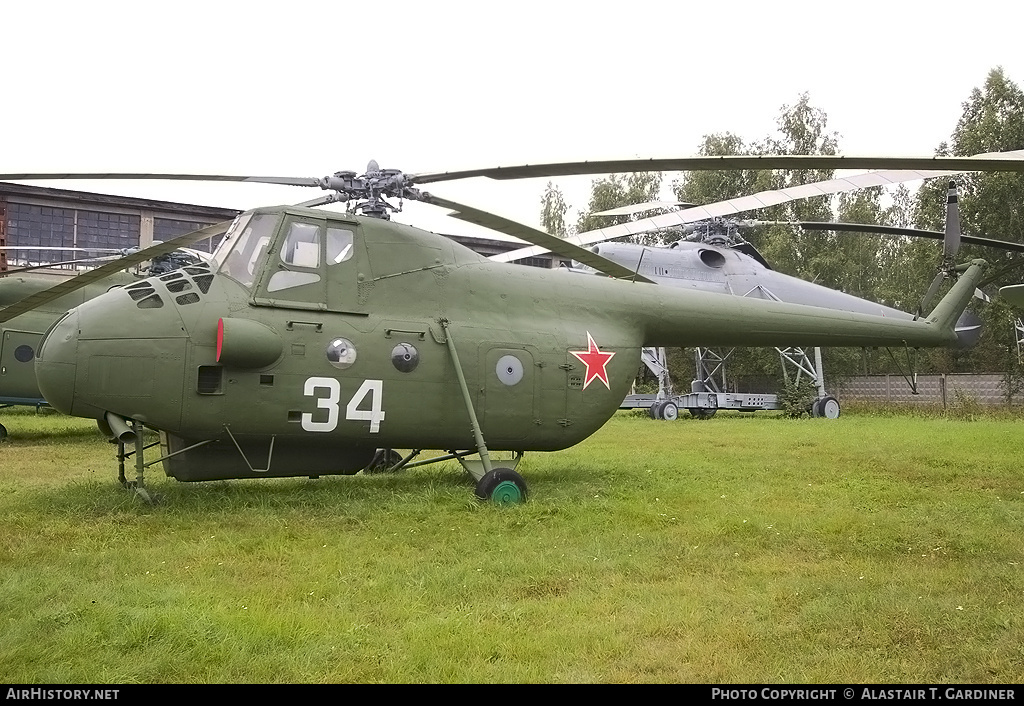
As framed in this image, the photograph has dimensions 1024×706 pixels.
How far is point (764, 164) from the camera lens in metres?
6.29

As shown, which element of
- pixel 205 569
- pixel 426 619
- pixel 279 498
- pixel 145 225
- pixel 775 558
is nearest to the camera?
pixel 426 619

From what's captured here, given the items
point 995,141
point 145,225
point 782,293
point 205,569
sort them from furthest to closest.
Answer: point 145,225, point 995,141, point 782,293, point 205,569

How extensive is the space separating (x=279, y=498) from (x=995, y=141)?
3125 centimetres

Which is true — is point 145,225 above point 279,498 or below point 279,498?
above

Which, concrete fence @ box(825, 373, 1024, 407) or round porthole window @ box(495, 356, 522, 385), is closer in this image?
round porthole window @ box(495, 356, 522, 385)

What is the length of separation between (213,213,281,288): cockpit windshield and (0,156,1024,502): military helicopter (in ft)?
0.07

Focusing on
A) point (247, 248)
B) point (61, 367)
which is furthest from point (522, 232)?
point (61, 367)

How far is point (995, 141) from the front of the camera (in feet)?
96.5

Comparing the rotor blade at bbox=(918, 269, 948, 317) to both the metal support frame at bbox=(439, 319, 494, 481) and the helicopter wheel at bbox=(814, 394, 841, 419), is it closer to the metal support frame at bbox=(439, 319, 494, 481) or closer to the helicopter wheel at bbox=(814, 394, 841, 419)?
the metal support frame at bbox=(439, 319, 494, 481)

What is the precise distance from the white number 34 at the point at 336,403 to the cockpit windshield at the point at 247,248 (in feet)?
3.85

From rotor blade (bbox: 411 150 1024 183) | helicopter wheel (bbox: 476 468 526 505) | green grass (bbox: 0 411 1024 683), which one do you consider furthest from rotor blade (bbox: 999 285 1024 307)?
helicopter wheel (bbox: 476 468 526 505)

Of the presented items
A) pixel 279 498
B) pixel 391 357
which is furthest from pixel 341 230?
pixel 279 498

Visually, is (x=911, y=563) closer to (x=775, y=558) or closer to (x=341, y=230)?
(x=775, y=558)

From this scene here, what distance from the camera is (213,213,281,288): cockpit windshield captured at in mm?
7594
